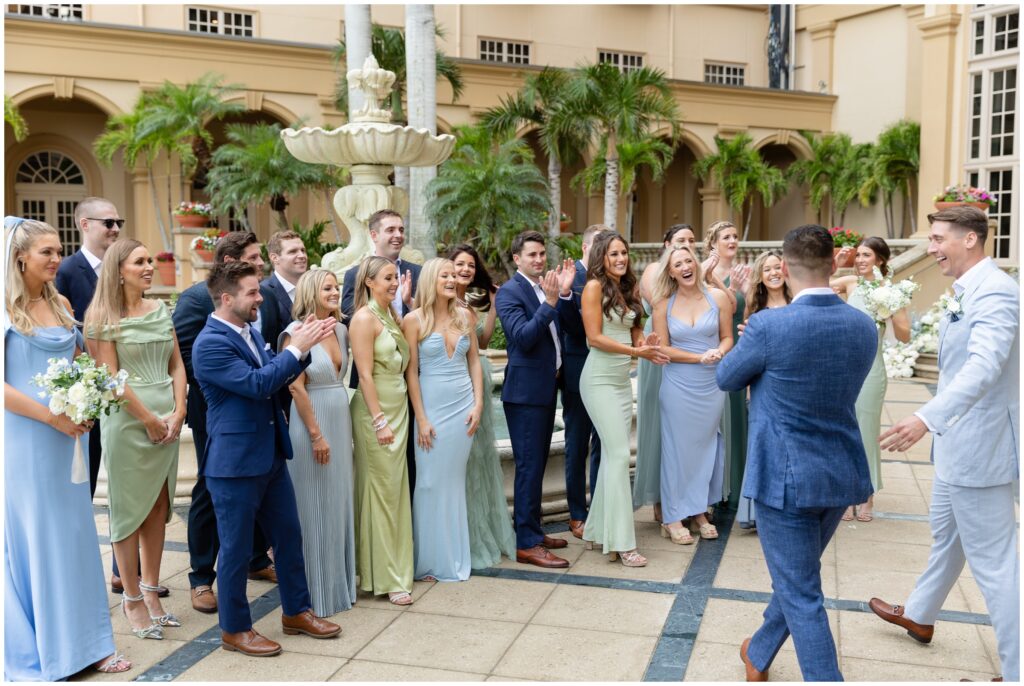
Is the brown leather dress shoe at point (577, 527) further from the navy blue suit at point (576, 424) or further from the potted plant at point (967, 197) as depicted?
the potted plant at point (967, 197)

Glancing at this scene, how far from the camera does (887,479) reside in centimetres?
777

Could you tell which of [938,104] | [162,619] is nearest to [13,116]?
[162,619]

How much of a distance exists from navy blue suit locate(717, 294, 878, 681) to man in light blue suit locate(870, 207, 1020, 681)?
223mm

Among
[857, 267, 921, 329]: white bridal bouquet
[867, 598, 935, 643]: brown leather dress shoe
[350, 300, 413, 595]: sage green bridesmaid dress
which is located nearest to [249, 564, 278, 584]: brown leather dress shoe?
[350, 300, 413, 595]: sage green bridesmaid dress

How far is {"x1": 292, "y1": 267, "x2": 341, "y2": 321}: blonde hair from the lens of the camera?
480cm

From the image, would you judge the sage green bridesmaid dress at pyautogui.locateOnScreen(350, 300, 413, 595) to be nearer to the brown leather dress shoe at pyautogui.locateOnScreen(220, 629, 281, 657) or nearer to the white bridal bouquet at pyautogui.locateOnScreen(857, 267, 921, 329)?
the brown leather dress shoe at pyautogui.locateOnScreen(220, 629, 281, 657)

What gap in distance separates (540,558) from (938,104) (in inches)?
742

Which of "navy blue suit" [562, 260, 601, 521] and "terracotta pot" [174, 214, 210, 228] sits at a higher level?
"terracotta pot" [174, 214, 210, 228]

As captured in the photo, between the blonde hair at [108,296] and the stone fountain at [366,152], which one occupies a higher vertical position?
the stone fountain at [366,152]

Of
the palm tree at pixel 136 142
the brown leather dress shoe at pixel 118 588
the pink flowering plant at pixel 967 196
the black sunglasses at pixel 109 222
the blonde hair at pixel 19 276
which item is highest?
the palm tree at pixel 136 142

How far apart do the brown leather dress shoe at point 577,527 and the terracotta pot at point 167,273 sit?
49.9 ft

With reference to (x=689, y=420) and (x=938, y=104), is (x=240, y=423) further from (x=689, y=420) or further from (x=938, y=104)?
(x=938, y=104)

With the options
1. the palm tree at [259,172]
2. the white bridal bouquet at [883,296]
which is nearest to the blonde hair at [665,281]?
the white bridal bouquet at [883,296]

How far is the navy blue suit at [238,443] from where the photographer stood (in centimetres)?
408
